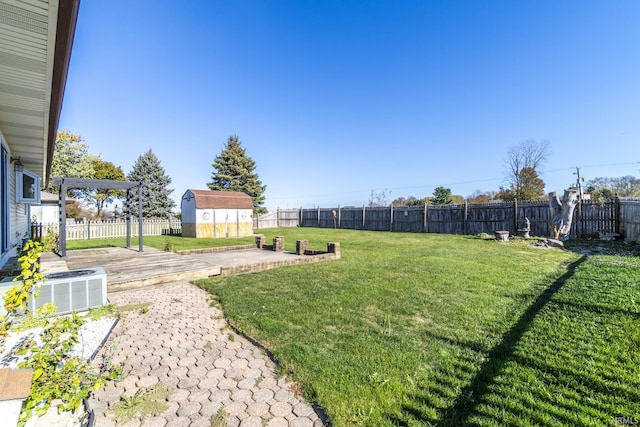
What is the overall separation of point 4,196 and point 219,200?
11063 mm

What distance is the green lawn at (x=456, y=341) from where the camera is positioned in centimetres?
200

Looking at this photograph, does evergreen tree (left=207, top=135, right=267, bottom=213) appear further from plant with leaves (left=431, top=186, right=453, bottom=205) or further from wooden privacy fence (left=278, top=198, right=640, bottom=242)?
plant with leaves (left=431, top=186, right=453, bottom=205)

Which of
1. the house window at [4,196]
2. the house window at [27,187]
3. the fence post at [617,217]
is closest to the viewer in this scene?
the house window at [4,196]

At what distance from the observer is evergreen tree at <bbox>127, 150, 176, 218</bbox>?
92.6ft

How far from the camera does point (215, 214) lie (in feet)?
53.6

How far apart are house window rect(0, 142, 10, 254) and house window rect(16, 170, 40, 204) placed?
1.02m

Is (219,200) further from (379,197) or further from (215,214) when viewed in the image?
(379,197)

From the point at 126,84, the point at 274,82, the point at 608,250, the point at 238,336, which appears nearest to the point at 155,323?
the point at 238,336

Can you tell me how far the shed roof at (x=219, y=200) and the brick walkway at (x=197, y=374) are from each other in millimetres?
12614

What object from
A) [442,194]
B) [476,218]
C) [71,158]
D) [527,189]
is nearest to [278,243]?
[476,218]

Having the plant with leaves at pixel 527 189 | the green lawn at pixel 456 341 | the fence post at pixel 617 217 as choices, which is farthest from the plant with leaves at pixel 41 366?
the plant with leaves at pixel 527 189

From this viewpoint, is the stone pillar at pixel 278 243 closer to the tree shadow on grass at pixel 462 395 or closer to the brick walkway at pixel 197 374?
the brick walkway at pixel 197 374

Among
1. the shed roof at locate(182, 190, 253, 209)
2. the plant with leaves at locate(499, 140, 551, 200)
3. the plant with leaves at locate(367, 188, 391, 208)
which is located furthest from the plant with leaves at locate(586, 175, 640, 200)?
the shed roof at locate(182, 190, 253, 209)

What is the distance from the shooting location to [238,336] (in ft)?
11.1
